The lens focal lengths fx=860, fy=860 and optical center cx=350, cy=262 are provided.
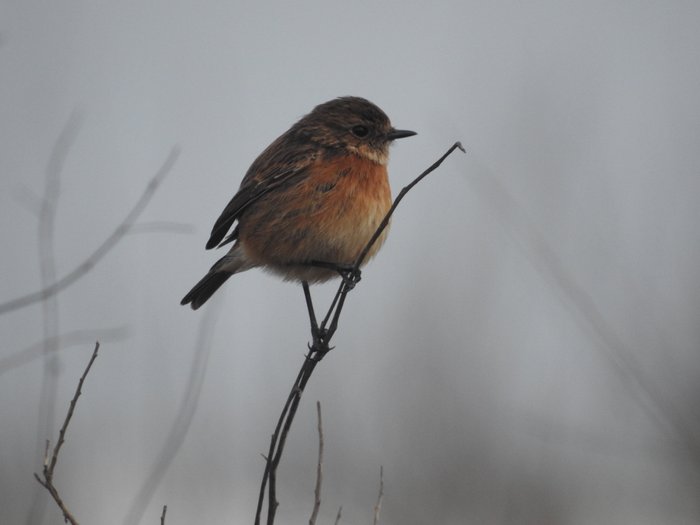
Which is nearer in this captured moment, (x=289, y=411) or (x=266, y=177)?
(x=289, y=411)

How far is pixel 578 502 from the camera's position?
7.92 m

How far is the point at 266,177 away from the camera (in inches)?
227

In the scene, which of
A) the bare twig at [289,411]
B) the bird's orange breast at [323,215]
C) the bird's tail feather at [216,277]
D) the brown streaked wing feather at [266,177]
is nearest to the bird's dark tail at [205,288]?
the bird's tail feather at [216,277]

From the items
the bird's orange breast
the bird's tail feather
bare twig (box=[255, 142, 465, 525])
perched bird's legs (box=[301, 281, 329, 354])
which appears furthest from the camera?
the bird's tail feather

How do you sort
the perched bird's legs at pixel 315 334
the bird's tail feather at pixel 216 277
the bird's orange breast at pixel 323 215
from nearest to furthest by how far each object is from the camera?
the perched bird's legs at pixel 315 334 < the bird's orange breast at pixel 323 215 < the bird's tail feather at pixel 216 277

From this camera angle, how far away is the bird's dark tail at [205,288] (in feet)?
20.1

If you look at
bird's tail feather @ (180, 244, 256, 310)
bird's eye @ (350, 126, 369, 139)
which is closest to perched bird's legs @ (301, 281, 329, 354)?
bird's tail feather @ (180, 244, 256, 310)

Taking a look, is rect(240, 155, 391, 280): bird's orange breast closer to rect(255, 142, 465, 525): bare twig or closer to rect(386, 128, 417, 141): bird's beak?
rect(386, 128, 417, 141): bird's beak

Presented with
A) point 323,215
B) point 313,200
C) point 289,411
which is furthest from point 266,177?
point 289,411

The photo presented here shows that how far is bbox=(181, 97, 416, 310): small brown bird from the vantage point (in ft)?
17.4

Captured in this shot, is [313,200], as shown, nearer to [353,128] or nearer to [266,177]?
[266,177]

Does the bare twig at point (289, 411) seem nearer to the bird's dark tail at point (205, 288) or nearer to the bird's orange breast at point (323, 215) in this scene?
the bird's orange breast at point (323, 215)

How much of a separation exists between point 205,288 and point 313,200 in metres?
1.25

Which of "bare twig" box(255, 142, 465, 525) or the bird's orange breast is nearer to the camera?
"bare twig" box(255, 142, 465, 525)
